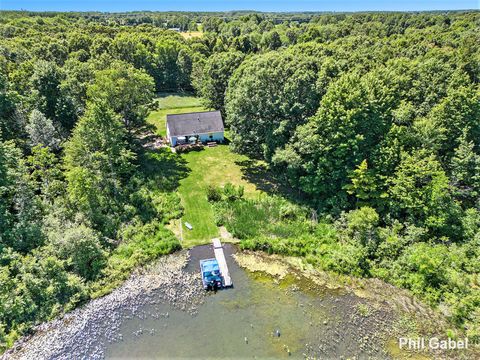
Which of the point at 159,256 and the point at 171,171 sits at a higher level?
the point at 171,171

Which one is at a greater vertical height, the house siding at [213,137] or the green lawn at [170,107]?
the green lawn at [170,107]

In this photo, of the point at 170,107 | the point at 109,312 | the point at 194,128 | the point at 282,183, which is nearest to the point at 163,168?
the point at 194,128

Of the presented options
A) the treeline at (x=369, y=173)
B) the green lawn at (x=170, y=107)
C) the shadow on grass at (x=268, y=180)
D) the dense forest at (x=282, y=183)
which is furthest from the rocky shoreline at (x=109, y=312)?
the green lawn at (x=170, y=107)

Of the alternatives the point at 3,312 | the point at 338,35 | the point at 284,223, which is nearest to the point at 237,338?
the point at 284,223

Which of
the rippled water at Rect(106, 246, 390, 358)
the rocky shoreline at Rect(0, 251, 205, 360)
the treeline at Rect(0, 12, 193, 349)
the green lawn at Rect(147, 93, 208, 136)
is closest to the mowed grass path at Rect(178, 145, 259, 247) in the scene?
the treeline at Rect(0, 12, 193, 349)

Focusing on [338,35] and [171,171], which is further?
[338,35]

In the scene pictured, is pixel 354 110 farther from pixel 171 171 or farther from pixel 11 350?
pixel 11 350

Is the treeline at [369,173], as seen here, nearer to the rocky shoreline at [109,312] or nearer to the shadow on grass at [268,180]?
the shadow on grass at [268,180]
